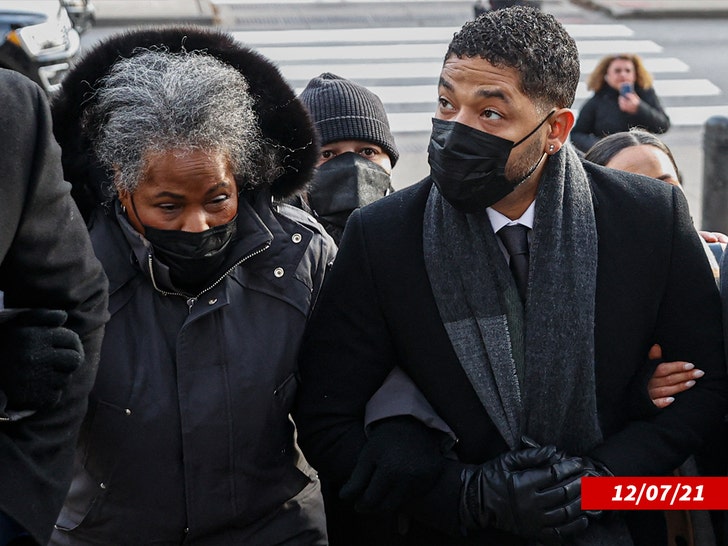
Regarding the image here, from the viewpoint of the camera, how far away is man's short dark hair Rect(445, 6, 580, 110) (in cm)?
256

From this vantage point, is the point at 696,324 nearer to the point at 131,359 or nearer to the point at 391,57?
the point at 131,359

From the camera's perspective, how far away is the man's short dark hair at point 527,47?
8.39 feet

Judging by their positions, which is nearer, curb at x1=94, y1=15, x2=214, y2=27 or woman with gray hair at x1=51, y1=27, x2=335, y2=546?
woman with gray hair at x1=51, y1=27, x2=335, y2=546

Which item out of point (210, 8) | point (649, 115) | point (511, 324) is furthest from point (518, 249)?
point (210, 8)

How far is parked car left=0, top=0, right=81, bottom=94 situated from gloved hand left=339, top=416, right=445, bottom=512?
8.03 m

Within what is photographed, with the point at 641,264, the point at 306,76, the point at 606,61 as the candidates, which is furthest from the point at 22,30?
the point at 641,264

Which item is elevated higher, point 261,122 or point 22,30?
point 261,122

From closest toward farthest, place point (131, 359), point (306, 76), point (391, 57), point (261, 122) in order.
→ point (131, 359) < point (261, 122) < point (306, 76) < point (391, 57)

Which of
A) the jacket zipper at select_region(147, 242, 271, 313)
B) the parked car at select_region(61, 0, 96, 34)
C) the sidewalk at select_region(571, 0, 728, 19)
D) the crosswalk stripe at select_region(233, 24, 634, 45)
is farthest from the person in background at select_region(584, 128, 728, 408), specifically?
the sidewalk at select_region(571, 0, 728, 19)

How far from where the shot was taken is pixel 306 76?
13.0m

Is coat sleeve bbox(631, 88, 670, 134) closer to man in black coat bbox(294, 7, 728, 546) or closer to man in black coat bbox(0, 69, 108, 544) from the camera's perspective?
man in black coat bbox(294, 7, 728, 546)

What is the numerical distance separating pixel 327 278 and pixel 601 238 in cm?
69

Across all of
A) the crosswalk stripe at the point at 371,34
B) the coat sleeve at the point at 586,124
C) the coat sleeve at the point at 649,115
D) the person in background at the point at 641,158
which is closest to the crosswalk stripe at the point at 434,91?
the crosswalk stripe at the point at 371,34
